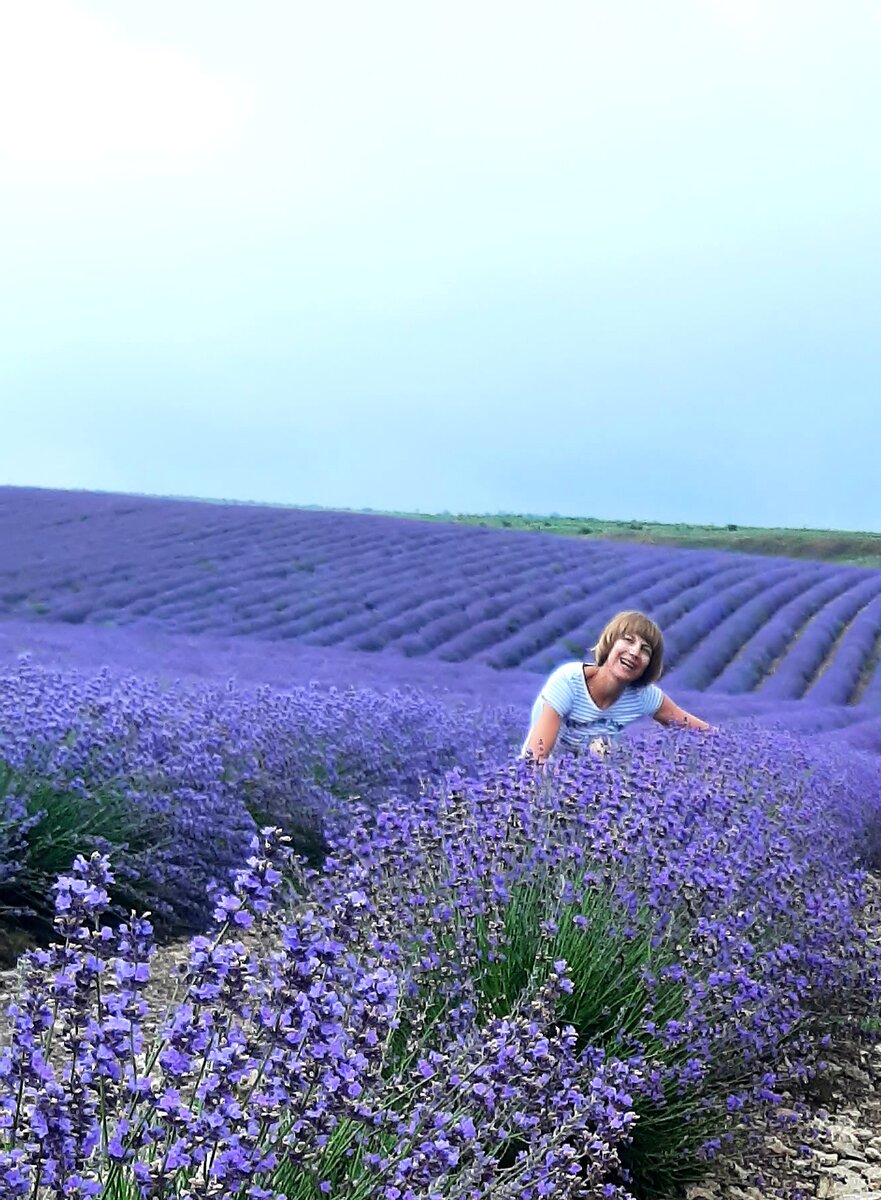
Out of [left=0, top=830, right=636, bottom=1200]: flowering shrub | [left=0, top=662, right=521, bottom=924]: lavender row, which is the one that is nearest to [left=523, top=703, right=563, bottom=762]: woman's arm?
[left=0, top=662, right=521, bottom=924]: lavender row

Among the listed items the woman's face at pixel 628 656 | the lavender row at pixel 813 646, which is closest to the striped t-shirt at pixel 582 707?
the woman's face at pixel 628 656

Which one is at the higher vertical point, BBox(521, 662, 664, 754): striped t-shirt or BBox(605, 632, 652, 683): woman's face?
BBox(605, 632, 652, 683): woman's face

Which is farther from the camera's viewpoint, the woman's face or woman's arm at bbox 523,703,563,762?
the woman's face

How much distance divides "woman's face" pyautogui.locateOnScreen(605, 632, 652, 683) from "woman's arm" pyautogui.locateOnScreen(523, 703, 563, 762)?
275 mm

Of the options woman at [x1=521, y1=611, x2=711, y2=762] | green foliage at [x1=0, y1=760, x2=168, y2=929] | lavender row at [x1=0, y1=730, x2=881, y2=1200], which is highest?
woman at [x1=521, y1=611, x2=711, y2=762]

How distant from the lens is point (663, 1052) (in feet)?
8.22

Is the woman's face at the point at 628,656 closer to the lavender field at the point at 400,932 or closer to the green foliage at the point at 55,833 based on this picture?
the lavender field at the point at 400,932

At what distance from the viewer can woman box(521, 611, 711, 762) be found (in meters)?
4.05

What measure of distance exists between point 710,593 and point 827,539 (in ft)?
47.6

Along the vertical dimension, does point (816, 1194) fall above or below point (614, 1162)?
below

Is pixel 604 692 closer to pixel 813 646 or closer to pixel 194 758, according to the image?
pixel 194 758

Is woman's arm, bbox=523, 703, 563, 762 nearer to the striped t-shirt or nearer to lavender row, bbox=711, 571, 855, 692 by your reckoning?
the striped t-shirt

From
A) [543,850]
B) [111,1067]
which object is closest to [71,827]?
[543,850]

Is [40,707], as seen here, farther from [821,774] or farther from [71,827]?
[821,774]
